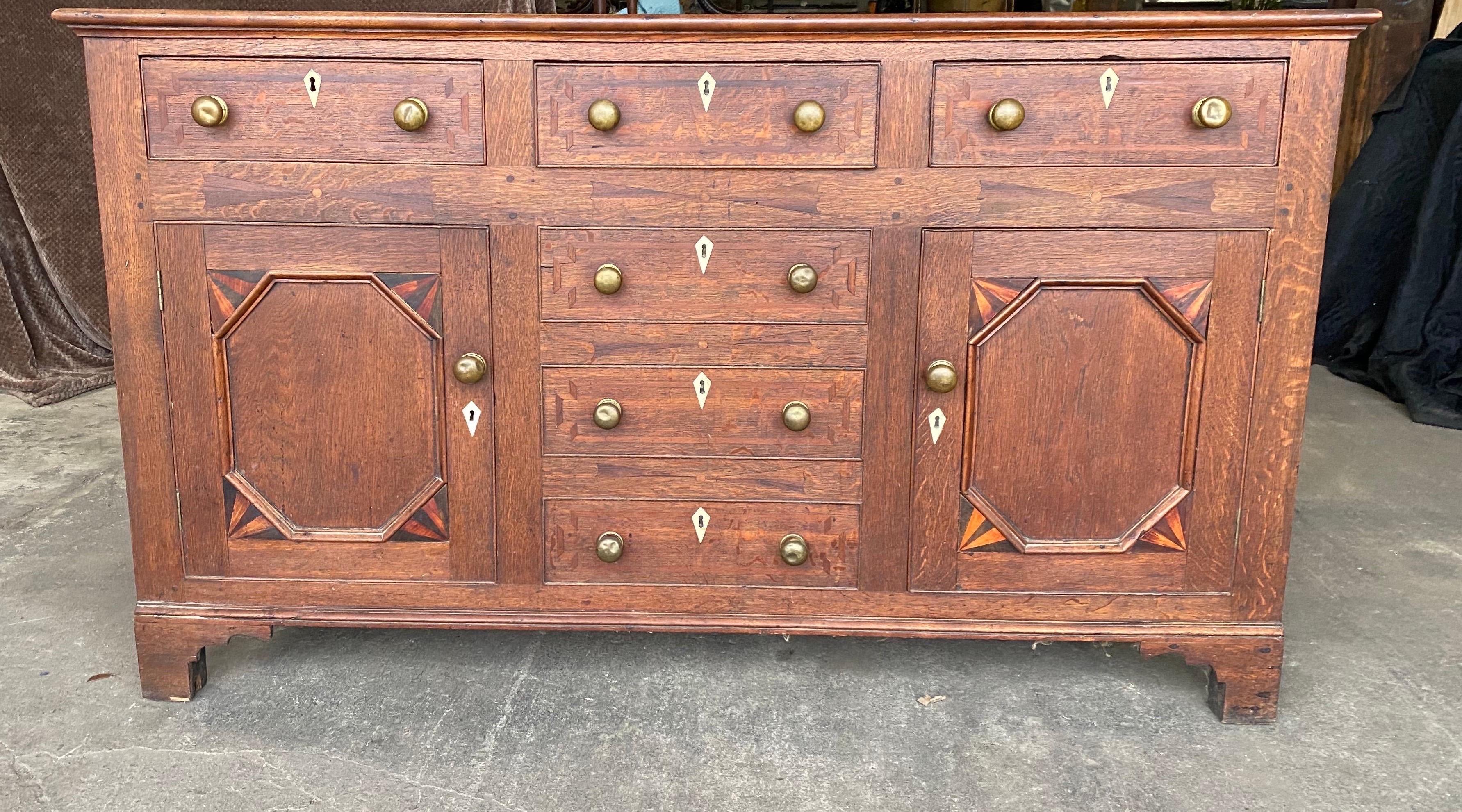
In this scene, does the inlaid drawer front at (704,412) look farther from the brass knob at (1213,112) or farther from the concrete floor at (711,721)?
the brass knob at (1213,112)

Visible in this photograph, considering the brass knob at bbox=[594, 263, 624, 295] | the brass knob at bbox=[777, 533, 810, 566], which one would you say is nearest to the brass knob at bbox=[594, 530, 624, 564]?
the brass knob at bbox=[777, 533, 810, 566]

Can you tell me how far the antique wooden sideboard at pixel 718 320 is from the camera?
5.13 feet

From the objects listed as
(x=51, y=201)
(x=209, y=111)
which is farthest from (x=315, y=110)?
(x=51, y=201)

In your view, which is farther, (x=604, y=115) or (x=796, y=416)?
(x=796, y=416)

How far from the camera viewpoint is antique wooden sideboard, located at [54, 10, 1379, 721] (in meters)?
1.56

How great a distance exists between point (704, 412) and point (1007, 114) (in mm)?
658

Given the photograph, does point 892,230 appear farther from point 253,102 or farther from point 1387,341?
point 1387,341

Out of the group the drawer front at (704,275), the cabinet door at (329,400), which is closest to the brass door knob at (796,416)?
the drawer front at (704,275)

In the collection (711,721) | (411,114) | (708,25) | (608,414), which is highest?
(708,25)

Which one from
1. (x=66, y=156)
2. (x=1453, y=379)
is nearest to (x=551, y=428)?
(x=66, y=156)

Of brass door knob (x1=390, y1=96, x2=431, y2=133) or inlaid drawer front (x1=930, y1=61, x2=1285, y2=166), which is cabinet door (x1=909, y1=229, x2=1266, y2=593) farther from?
brass door knob (x1=390, y1=96, x2=431, y2=133)

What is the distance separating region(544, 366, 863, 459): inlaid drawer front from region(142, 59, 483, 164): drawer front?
0.41m

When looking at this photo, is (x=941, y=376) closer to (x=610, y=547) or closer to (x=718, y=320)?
(x=718, y=320)

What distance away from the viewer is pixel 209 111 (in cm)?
156
